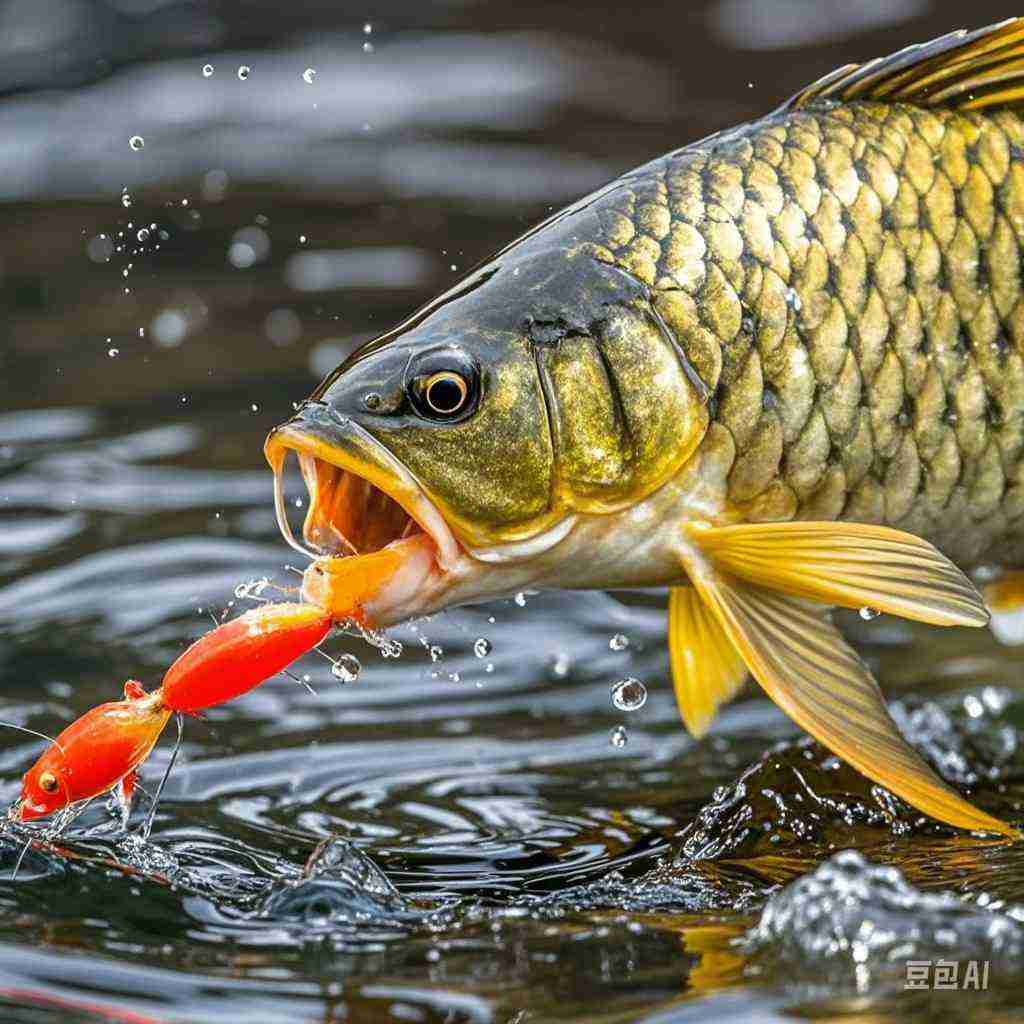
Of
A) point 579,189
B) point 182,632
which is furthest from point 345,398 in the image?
point 579,189

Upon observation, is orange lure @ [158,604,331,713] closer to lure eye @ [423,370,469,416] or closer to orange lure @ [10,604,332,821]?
orange lure @ [10,604,332,821]

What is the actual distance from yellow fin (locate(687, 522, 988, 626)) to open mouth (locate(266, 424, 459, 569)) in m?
0.59

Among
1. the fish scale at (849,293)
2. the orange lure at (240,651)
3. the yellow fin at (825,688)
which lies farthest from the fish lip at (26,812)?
the fish scale at (849,293)

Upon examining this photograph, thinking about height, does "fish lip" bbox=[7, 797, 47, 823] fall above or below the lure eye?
below

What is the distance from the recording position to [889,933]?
302 cm

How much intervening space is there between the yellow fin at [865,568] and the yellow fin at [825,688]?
11cm

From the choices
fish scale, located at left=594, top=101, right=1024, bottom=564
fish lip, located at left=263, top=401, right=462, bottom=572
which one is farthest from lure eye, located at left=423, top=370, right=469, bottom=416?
fish scale, located at left=594, top=101, right=1024, bottom=564

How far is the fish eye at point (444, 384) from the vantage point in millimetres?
3498

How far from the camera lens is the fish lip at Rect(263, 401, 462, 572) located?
11.0ft

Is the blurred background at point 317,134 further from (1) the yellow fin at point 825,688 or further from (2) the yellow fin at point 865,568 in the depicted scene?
(2) the yellow fin at point 865,568

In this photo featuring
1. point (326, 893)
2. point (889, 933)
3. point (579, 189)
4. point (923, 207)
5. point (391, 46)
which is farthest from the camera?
point (391, 46)

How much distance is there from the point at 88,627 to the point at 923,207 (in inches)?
103

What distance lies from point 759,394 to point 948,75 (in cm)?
72

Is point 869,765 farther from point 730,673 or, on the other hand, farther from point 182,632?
point 182,632
